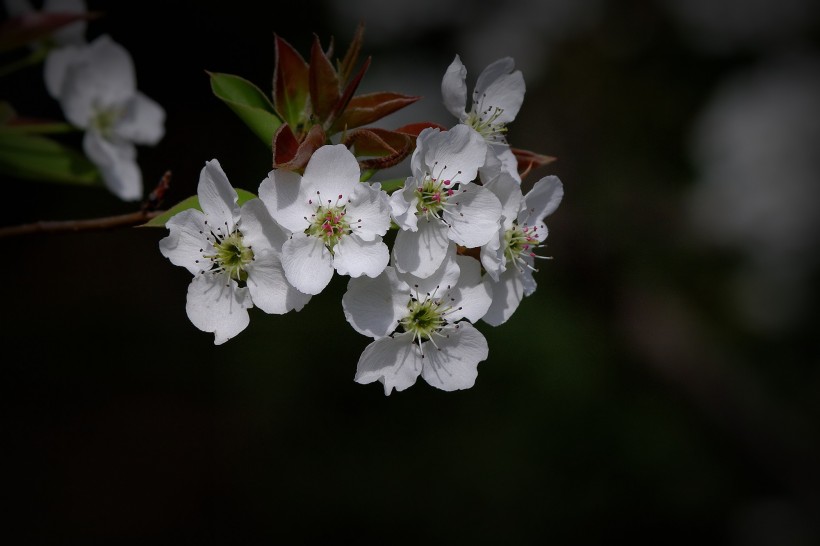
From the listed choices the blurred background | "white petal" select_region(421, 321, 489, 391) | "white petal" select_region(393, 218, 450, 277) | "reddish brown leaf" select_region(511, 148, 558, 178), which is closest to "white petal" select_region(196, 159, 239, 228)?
"white petal" select_region(393, 218, 450, 277)

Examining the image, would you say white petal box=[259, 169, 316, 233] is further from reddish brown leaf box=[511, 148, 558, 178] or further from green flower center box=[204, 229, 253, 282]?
reddish brown leaf box=[511, 148, 558, 178]

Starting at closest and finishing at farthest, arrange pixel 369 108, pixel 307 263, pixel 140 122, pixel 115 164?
pixel 307 263, pixel 369 108, pixel 115 164, pixel 140 122

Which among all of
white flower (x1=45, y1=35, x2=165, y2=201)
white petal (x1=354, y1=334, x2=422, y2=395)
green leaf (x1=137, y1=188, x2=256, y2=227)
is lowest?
white petal (x1=354, y1=334, x2=422, y2=395)

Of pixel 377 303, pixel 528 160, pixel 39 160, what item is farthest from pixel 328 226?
pixel 39 160

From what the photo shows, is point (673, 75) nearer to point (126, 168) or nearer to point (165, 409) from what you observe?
point (165, 409)

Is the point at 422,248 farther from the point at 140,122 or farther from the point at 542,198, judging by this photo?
the point at 140,122

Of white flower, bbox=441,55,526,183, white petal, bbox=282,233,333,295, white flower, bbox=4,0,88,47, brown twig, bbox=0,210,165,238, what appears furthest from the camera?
white flower, bbox=4,0,88,47

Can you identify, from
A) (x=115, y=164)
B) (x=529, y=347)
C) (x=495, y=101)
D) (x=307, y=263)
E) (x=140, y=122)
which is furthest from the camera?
(x=529, y=347)
